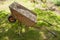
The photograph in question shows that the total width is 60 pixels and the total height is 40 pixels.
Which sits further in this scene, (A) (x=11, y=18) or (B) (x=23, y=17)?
(A) (x=11, y=18)

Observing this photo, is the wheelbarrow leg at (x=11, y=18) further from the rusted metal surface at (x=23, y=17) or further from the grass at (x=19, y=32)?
the rusted metal surface at (x=23, y=17)

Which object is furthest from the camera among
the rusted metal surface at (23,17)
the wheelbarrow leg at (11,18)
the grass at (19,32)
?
the wheelbarrow leg at (11,18)

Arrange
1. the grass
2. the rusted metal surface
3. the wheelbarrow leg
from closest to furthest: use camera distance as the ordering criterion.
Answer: the rusted metal surface
the grass
the wheelbarrow leg

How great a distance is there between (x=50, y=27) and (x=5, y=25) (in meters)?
2.20

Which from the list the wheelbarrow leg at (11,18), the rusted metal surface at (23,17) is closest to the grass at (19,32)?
the wheelbarrow leg at (11,18)

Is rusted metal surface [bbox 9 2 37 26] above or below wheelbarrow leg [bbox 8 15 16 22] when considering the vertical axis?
above

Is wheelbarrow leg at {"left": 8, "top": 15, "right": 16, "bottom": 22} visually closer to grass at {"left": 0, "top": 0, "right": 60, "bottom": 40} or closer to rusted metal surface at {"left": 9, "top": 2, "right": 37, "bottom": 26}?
grass at {"left": 0, "top": 0, "right": 60, "bottom": 40}

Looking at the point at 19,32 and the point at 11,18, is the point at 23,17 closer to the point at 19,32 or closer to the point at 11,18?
the point at 19,32

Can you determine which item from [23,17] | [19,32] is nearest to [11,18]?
[19,32]

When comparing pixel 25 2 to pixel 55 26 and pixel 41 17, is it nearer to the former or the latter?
pixel 41 17

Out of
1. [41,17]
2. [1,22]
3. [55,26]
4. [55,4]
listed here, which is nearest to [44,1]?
[55,4]

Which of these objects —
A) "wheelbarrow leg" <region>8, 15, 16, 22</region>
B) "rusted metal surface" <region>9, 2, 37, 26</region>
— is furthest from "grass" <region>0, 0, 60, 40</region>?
"rusted metal surface" <region>9, 2, 37, 26</region>

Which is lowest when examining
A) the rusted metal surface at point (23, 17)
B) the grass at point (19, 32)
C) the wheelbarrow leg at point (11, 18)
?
the grass at point (19, 32)

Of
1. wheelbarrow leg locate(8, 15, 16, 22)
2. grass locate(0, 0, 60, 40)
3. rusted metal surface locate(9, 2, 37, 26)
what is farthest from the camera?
wheelbarrow leg locate(8, 15, 16, 22)
